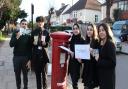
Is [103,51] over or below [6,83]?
over

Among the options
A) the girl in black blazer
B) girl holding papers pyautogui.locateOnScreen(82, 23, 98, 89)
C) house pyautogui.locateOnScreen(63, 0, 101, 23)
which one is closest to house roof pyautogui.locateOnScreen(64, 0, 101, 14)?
house pyautogui.locateOnScreen(63, 0, 101, 23)

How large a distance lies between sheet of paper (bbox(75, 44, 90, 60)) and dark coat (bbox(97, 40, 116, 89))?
0.49m

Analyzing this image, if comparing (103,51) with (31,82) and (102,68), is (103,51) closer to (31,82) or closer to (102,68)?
(102,68)

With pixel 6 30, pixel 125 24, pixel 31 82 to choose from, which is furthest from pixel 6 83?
pixel 6 30

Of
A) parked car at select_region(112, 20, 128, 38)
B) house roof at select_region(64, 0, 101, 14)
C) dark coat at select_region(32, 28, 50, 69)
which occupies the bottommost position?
parked car at select_region(112, 20, 128, 38)

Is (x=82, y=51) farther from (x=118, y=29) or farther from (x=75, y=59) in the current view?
(x=118, y=29)

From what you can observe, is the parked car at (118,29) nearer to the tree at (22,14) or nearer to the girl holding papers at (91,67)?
the girl holding papers at (91,67)

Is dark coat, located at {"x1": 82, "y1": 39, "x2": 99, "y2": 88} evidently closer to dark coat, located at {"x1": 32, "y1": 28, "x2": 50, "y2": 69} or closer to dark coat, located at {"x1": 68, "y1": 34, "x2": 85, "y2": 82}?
dark coat, located at {"x1": 68, "y1": 34, "x2": 85, "y2": 82}

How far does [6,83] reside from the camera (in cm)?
1162

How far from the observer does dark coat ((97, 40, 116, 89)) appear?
23.1 feet

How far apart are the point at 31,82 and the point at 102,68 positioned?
5.03 metres

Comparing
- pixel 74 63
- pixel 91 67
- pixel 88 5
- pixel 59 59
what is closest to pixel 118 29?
pixel 74 63

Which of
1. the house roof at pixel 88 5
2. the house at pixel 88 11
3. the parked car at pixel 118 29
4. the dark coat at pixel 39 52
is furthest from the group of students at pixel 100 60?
the house roof at pixel 88 5

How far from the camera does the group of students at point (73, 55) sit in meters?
7.13
